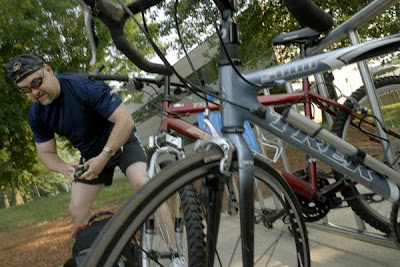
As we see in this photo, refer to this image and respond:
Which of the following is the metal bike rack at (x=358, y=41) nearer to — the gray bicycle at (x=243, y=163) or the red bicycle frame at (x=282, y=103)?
the red bicycle frame at (x=282, y=103)

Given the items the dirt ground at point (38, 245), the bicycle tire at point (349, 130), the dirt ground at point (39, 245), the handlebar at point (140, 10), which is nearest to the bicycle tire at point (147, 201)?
the handlebar at point (140, 10)

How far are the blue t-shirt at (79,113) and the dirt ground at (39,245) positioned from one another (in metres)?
1.69

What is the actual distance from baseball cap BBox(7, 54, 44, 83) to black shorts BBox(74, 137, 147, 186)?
897 millimetres

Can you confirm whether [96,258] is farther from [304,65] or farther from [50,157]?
[50,157]

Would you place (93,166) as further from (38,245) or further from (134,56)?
(38,245)

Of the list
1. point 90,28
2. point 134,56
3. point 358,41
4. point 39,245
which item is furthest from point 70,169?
point 39,245

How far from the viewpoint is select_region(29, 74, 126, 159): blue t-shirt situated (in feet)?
9.09

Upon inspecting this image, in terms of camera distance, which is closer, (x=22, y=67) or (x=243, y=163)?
(x=243, y=163)

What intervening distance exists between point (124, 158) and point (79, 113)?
50 centimetres

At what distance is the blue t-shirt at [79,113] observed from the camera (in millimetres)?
2770

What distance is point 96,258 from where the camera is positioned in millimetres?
1058

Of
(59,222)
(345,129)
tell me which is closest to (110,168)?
(345,129)

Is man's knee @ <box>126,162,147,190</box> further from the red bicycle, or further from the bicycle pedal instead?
the bicycle pedal

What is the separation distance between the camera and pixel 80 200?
3119 mm
